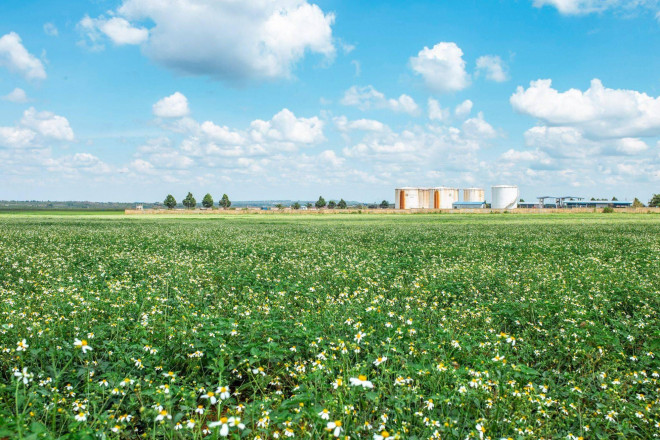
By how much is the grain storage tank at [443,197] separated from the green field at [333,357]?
12008cm

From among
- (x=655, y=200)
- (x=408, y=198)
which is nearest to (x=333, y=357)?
(x=408, y=198)

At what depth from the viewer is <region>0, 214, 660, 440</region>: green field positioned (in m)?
4.25

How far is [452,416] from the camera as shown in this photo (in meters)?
4.51

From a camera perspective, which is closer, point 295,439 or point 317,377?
point 295,439

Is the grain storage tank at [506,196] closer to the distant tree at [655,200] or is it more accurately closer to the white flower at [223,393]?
the distant tree at [655,200]

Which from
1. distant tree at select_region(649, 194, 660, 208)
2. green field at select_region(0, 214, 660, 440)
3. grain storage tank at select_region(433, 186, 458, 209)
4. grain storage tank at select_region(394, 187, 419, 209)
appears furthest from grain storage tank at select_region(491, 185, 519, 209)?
green field at select_region(0, 214, 660, 440)

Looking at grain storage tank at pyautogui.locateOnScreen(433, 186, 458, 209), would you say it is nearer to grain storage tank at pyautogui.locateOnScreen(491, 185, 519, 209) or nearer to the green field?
grain storage tank at pyautogui.locateOnScreen(491, 185, 519, 209)

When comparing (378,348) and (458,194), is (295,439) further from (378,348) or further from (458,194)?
(458,194)

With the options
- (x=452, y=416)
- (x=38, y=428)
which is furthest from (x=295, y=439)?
(x=38, y=428)

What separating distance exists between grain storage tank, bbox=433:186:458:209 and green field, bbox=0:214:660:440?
12008 centimetres

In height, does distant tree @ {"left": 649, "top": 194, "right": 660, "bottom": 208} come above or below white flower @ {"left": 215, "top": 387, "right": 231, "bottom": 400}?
above

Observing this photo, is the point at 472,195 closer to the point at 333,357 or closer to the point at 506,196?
the point at 506,196

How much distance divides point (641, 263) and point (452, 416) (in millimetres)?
14844

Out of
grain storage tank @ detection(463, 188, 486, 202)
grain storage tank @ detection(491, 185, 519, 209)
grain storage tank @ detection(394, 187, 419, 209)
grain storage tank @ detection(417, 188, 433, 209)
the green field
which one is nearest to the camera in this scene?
the green field
